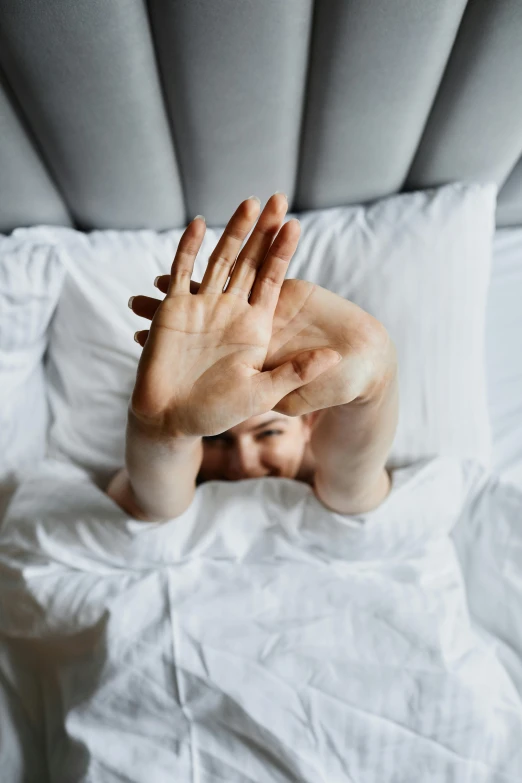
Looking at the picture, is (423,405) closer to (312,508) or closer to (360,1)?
(312,508)

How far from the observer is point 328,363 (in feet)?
1.67

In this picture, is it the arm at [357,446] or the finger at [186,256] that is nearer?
the finger at [186,256]

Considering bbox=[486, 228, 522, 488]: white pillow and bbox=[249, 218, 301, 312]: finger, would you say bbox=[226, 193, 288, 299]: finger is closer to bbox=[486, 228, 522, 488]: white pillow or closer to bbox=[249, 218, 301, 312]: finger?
bbox=[249, 218, 301, 312]: finger

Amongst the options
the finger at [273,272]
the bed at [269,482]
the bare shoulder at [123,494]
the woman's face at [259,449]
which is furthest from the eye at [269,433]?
the finger at [273,272]

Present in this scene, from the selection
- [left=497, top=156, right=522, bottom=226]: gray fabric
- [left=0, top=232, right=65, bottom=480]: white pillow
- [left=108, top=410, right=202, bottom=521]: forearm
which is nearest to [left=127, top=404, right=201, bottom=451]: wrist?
[left=108, top=410, right=202, bottom=521]: forearm

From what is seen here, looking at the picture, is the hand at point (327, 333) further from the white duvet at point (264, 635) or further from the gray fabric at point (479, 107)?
the gray fabric at point (479, 107)

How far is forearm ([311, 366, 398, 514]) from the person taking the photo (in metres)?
0.64

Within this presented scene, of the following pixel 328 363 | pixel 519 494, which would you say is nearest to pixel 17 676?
pixel 328 363

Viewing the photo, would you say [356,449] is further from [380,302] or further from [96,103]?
[96,103]

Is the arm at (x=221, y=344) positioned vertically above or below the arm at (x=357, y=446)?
above

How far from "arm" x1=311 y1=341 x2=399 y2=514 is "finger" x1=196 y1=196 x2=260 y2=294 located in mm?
197

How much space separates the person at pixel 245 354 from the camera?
514mm

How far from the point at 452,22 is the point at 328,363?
1.50 ft

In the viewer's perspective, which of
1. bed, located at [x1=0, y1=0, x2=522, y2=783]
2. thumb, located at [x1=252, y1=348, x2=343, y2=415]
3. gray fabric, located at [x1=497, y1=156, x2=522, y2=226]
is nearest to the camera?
thumb, located at [x1=252, y1=348, x2=343, y2=415]
